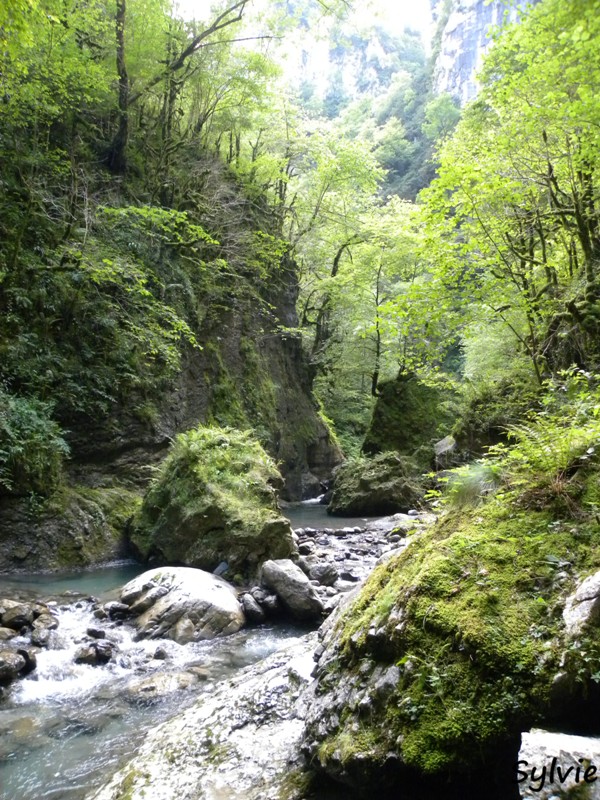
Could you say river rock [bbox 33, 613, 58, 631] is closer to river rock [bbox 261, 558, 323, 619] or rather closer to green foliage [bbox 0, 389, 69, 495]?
river rock [bbox 261, 558, 323, 619]

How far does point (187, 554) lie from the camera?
9023mm

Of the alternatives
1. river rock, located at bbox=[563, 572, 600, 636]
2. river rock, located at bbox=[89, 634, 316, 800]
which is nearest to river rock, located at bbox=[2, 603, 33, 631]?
river rock, located at bbox=[89, 634, 316, 800]

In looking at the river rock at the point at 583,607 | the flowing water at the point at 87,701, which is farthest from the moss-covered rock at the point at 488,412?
the river rock at the point at 583,607

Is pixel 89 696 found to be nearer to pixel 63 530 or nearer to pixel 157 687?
pixel 157 687

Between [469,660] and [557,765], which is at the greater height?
[469,660]

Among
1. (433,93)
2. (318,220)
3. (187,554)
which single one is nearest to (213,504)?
(187,554)

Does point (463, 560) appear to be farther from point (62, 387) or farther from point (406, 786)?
point (62, 387)

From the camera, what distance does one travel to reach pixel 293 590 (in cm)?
705

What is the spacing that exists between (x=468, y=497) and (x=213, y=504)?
20.0 feet

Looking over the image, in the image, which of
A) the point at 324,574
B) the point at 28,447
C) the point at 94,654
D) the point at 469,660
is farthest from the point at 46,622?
the point at 469,660

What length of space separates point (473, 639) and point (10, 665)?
4629 mm

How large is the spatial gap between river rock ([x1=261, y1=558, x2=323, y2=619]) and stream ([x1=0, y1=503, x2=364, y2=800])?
24 cm

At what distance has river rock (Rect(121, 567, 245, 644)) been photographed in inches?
251

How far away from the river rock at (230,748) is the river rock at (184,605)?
1863 millimetres
